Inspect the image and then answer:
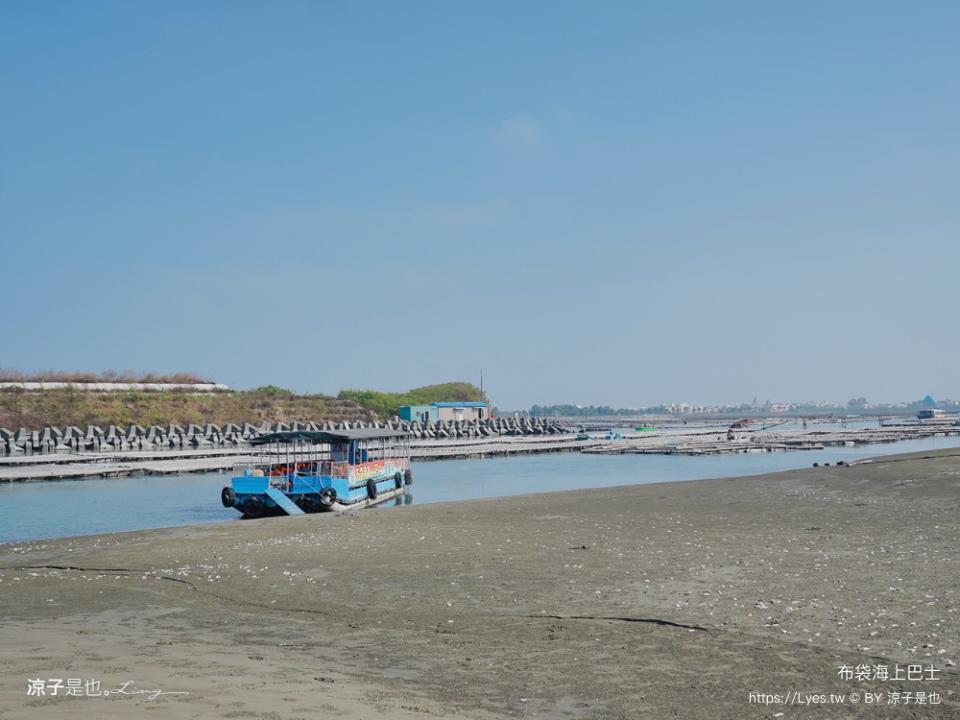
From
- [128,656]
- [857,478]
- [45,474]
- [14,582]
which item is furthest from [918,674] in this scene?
[45,474]

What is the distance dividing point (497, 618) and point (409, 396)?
15605cm

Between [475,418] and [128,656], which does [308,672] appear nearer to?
[128,656]

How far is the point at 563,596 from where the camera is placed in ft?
48.8

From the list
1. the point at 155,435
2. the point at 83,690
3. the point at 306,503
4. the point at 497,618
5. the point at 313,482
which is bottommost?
the point at 306,503

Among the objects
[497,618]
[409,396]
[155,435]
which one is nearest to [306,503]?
[497,618]

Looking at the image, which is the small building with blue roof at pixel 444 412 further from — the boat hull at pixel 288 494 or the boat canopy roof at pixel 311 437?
the boat hull at pixel 288 494

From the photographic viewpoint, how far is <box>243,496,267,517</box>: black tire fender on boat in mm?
35906

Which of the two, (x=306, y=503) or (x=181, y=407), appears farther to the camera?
(x=181, y=407)

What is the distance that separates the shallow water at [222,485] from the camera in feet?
119

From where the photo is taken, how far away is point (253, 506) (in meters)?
36.0

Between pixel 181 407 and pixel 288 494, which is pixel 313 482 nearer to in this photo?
pixel 288 494

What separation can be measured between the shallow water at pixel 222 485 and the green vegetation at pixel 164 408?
43341 mm

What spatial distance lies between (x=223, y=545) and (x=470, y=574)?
866cm

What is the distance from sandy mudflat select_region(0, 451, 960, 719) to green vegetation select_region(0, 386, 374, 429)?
81.3m
